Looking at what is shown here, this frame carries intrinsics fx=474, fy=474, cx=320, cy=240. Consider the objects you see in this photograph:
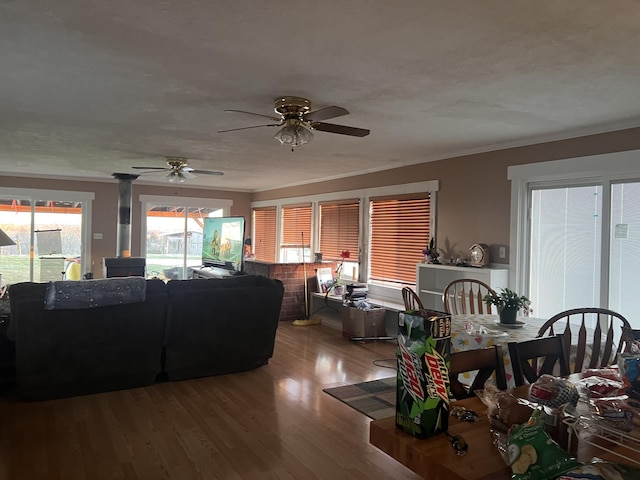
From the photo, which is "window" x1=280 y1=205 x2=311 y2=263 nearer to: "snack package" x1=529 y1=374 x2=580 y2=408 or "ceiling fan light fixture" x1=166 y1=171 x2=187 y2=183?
"ceiling fan light fixture" x1=166 y1=171 x2=187 y2=183

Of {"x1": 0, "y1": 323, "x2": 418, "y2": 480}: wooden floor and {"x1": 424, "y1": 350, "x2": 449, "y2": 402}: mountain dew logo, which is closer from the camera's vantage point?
{"x1": 424, "y1": 350, "x2": 449, "y2": 402}: mountain dew logo

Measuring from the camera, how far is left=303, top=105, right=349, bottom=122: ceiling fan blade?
118 inches

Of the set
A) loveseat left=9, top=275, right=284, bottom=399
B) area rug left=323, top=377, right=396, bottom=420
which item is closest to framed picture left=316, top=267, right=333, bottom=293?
loveseat left=9, top=275, right=284, bottom=399

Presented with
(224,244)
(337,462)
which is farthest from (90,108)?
(224,244)

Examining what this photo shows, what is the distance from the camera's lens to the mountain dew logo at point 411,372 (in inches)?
38.1

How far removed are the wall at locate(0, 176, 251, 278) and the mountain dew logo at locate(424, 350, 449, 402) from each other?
29.5ft

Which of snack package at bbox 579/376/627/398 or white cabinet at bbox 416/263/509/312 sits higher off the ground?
snack package at bbox 579/376/627/398

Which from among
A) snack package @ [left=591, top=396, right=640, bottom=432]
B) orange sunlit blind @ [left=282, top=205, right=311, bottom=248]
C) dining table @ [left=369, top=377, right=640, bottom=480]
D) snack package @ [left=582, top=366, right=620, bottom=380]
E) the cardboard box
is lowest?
the cardboard box

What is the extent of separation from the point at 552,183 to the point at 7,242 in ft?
18.6

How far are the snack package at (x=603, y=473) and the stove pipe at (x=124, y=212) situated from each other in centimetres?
834

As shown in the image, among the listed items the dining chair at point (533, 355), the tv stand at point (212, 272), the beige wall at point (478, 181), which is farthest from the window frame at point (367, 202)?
the dining chair at point (533, 355)

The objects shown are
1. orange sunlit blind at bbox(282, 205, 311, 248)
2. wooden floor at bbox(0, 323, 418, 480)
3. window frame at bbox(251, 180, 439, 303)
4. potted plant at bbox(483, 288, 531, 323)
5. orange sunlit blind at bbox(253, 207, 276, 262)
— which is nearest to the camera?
wooden floor at bbox(0, 323, 418, 480)

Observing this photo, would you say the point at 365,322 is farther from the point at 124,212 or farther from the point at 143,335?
the point at 124,212

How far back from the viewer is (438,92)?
3203 millimetres
